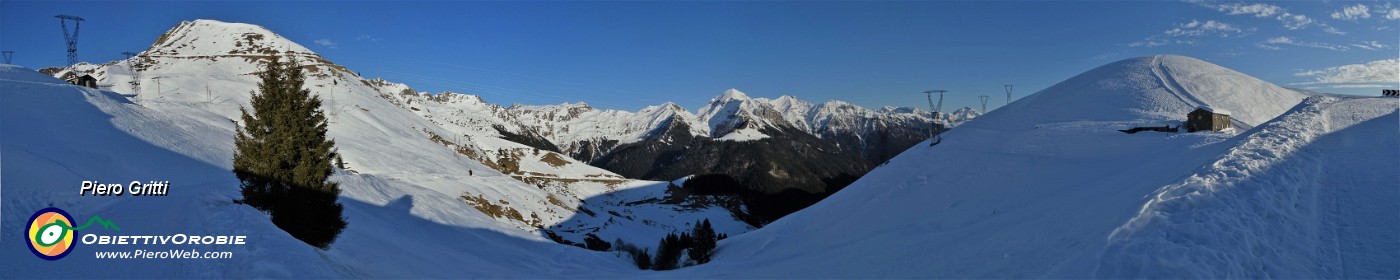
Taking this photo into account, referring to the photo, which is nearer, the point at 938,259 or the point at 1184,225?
the point at 1184,225

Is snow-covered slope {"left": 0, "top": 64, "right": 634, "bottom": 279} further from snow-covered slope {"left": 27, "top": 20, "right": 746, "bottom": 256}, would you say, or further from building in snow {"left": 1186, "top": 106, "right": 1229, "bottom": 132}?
building in snow {"left": 1186, "top": 106, "right": 1229, "bottom": 132}

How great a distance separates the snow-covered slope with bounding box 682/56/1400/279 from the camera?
12.5 m

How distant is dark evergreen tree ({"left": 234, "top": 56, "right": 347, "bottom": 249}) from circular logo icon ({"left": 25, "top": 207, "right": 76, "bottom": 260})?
559 cm

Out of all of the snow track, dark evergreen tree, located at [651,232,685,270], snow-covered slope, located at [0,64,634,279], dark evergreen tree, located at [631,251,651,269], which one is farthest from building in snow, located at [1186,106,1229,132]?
dark evergreen tree, located at [631,251,651,269]

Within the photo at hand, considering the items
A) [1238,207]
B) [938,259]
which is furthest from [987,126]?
[1238,207]

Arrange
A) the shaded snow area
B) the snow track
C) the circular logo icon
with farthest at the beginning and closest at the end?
1. the circular logo icon
2. the shaded snow area
3. the snow track

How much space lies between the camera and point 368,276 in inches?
912

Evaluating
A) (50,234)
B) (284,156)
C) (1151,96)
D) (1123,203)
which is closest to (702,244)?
(284,156)

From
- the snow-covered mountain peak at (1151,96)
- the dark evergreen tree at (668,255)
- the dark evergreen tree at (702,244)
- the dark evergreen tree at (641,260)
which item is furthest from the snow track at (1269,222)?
the dark evergreen tree at (641,260)

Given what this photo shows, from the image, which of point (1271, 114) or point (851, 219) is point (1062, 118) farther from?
point (851, 219)

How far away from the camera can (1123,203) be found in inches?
702

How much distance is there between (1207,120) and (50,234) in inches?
2507

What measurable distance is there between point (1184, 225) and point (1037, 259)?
403 centimetres

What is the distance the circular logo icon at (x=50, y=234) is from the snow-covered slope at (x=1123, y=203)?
24.6 m
